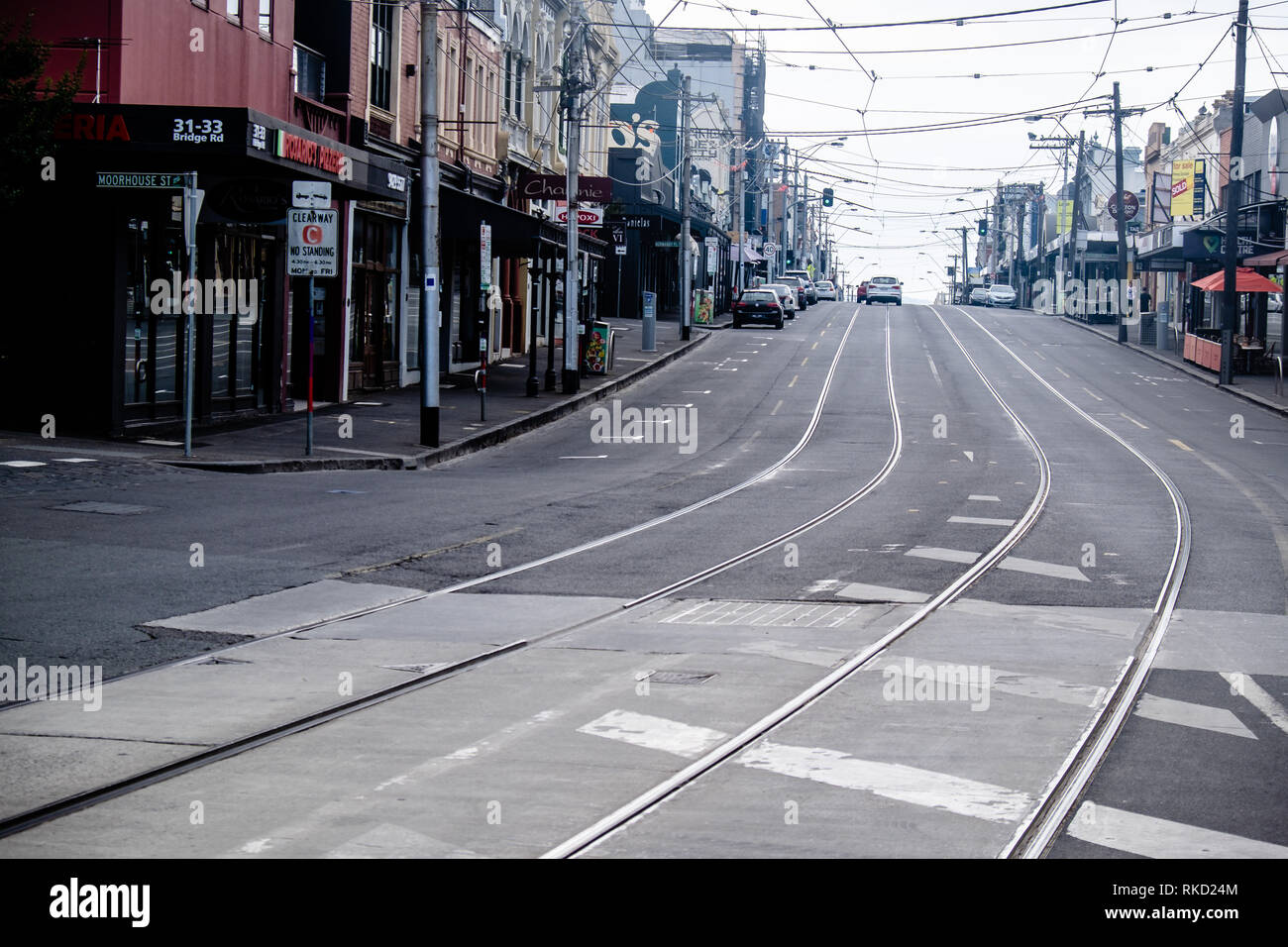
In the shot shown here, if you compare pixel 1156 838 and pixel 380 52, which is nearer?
pixel 1156 838

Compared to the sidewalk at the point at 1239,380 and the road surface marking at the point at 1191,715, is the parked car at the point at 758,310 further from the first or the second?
the road surface marking at the point at 1191,715

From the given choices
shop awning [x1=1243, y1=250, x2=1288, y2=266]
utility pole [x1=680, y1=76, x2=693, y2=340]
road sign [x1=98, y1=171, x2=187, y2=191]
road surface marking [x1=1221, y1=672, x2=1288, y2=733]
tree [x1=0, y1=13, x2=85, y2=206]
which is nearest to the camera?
road surface marking [x1=1221, y1=672, x2=1288, y2=733]

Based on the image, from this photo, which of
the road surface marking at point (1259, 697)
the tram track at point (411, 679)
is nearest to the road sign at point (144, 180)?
the tram track at point (411, 679)

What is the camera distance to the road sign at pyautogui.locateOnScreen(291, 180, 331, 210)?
2212 cm

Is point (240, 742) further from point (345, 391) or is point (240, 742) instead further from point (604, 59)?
point (604, 59)

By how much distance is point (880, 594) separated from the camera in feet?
43.6

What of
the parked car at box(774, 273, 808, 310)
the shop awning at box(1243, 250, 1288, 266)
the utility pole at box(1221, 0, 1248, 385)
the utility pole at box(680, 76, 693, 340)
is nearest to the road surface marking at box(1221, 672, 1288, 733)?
the utility pole at box(1221, 0, 1248, 385)

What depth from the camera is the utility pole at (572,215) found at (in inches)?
1361

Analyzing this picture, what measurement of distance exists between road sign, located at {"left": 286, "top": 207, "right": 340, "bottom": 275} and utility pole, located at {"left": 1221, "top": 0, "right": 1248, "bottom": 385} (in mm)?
31528

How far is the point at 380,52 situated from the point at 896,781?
95.8 ft

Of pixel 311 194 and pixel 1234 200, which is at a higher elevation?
pixel 1234 200

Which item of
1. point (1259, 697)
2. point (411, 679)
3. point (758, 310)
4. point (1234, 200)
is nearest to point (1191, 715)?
point (1259, 697)

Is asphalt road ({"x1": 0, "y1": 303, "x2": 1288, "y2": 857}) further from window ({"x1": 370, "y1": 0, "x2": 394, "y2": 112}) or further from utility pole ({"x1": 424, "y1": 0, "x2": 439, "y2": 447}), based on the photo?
window ({"x1": 370, "y1": 0, "x2": 394, "y2": 112})

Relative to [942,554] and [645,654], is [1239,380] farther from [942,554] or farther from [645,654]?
[645,654]
